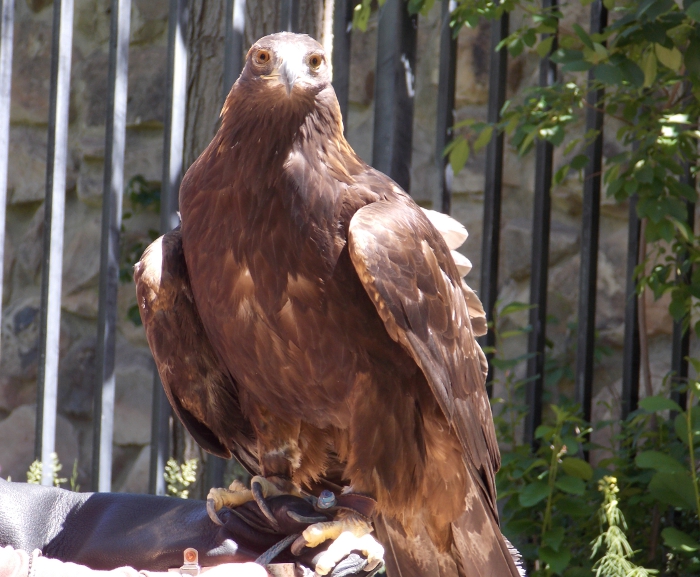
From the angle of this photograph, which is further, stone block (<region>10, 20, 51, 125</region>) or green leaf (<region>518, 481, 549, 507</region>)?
stone block (<region>10, 20, 51, 125</region>)

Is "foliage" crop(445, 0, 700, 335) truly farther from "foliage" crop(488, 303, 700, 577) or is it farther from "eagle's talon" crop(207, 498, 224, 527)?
"eagle's talon" crop(207, 498, 224, 527)

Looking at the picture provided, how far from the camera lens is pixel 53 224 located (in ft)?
9.39

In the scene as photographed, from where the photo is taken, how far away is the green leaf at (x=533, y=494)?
2672 millimetres

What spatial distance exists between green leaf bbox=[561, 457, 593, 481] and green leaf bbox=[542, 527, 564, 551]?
0.19 meters

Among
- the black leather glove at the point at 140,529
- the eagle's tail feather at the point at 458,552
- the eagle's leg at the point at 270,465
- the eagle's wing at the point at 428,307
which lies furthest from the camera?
the eagle's tail feather at the point at 458,552

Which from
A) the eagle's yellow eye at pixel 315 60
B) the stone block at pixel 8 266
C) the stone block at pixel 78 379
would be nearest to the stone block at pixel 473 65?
the eagle's yellow eye at pixel 315 60

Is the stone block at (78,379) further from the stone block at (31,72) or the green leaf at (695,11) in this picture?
the green leaf at (695,11)

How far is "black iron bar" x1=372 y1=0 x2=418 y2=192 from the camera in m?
2.73

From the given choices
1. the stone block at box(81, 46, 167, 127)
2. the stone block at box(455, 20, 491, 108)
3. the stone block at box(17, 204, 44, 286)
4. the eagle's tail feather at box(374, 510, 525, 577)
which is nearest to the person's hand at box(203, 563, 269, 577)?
the eagle's tail feather at box(374, 510, 525, 577)

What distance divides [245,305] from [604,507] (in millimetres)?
1380

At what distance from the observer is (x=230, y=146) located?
6.39 ft

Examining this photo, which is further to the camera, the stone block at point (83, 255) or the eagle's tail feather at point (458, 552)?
the stone block at point (83, 255)

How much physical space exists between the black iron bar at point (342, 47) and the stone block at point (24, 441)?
3.18 meters

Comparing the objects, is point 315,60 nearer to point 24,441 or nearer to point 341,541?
point 341,541
